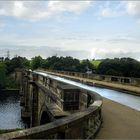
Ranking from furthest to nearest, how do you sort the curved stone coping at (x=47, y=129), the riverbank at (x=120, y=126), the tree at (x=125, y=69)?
1. the tree at (x=125, y=69)
2. the riverbank at (x=120, y=126)
3. the curved stone coping at (x=47, y=129)

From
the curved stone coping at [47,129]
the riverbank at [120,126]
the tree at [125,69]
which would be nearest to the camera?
the curved stone coping at [47,129]

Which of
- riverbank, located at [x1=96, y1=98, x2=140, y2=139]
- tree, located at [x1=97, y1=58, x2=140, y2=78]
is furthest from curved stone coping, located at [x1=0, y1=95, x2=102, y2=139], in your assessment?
tree, located at [x1=97, y1=58, x2=140, y2=78]

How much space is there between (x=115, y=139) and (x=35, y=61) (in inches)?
6180

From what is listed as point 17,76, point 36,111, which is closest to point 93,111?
point 36,111

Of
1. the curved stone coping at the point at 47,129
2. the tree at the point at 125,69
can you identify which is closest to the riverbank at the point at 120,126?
the curved stone coping at the point at 47,129

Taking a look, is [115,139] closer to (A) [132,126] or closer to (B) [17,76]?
(A) [132,126]

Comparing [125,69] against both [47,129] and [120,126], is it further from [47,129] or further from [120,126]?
[47,129]

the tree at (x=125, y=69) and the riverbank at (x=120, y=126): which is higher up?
the tree at (x=125, y=69)

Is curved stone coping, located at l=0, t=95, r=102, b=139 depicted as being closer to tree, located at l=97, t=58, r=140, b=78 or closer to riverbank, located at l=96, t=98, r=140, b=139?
riverbank, located at l=96, t=98, r=140, b=139

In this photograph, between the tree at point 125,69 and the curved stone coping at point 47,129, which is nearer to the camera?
the curved stone coping at point 47,129

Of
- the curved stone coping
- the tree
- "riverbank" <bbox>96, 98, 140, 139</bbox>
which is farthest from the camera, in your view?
the tree

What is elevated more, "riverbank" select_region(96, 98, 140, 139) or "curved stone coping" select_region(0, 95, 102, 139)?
"curved stone coping" select_region(0, 95, 102, 139)

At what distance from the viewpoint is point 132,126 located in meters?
10.1

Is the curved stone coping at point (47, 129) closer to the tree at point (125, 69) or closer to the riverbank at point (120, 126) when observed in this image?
the riverbank at point (120, 126)
